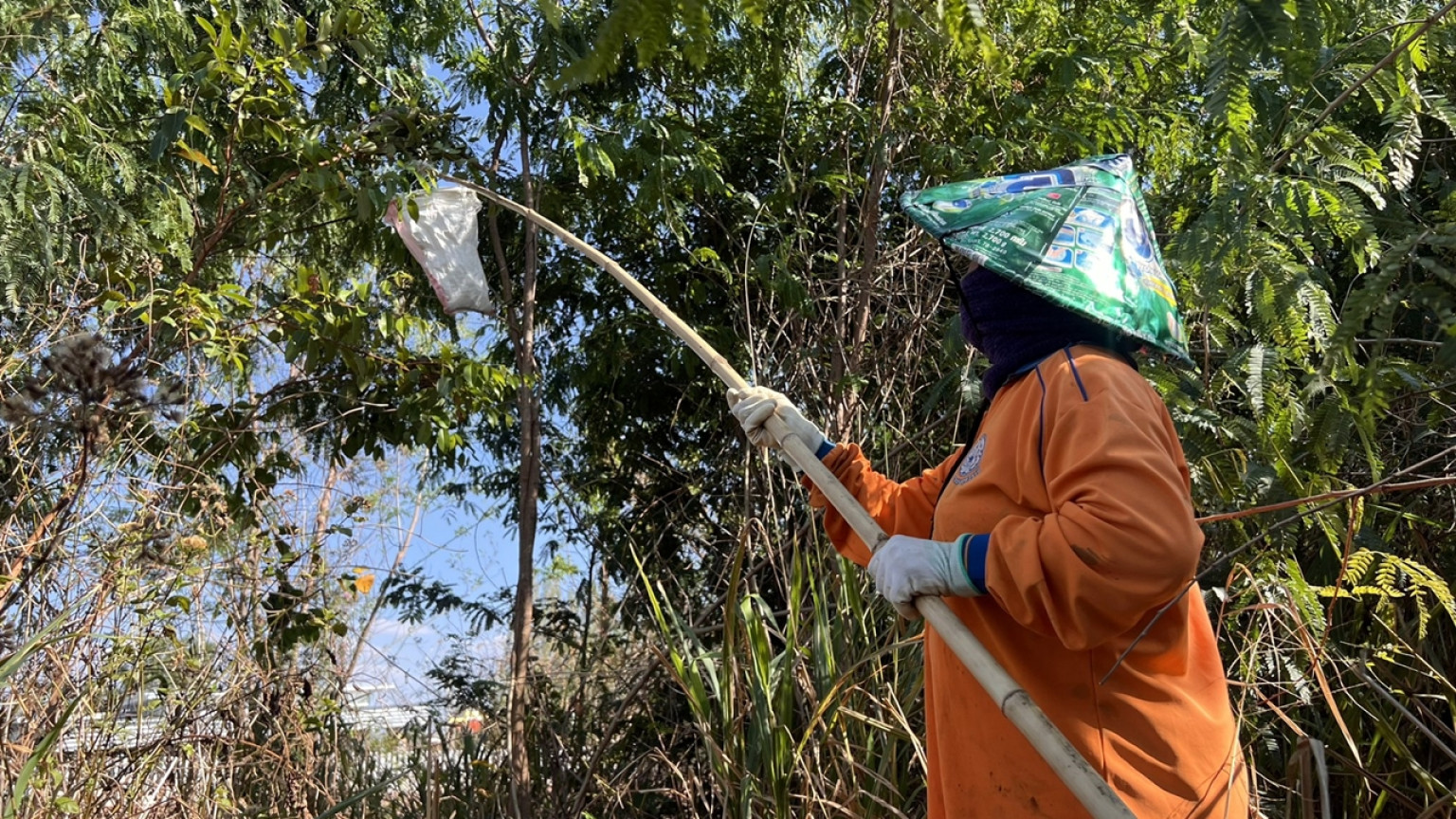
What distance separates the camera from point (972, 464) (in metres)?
1.95

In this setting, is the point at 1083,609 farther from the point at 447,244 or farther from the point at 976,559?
the point at 447,244

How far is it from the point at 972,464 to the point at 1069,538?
42cm

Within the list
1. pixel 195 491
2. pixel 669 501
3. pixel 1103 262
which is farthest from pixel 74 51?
pixel 1103 262

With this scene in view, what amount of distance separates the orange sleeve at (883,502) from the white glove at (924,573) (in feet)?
1.87

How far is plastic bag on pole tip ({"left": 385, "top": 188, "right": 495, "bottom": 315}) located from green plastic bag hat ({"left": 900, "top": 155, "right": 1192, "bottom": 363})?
7.81 ft

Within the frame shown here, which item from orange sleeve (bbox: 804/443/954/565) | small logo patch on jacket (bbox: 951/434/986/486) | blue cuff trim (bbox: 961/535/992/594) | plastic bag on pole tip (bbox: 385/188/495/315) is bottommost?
blue cuff trim (bbox: 961/535/992/594)

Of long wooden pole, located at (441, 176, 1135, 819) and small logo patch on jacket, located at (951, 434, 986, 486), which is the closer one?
long wooden pole, located at (441, 176, 1135, 819)

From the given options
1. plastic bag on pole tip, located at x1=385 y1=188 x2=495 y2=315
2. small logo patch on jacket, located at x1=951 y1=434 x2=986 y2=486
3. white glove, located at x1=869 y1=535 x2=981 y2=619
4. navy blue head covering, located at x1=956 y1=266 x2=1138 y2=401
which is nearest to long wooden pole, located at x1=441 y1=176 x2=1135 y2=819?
white glove, located at x1=869 y1=535 x2=981 y2=619

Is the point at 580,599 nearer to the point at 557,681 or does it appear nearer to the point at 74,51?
the point at 557,681

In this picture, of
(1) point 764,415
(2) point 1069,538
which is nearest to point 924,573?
(2) point 1069,538

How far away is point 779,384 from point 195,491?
7.29 feet

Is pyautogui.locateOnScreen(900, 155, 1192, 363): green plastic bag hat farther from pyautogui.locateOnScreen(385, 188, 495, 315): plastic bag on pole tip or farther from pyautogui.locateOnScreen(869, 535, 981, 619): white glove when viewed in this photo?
pyautogui.locateOnScreen(385, 188, 495, 315): plastic bag on pole tip

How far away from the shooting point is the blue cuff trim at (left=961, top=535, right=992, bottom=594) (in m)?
1.68

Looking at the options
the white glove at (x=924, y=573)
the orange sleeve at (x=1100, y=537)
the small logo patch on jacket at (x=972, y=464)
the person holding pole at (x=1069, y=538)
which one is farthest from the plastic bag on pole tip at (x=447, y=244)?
the orange sleeve at (x=1100, y=537)
